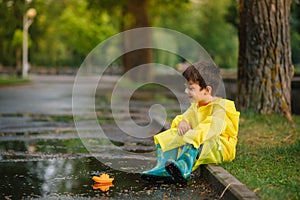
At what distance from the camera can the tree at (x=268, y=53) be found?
11625 millimetres

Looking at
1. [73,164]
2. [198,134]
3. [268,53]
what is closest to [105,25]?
[268,53]

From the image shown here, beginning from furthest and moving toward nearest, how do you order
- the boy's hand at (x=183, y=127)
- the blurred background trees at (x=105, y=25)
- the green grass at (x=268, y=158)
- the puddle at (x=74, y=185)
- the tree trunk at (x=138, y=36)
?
the blurred background trees at (x=105, y=25)
the tree trunk at (x=138, y=36)
the boy's hand at (x=183, y=127)
the puddle at (x=74, y=185)
the green grass at (x=268, y=158)

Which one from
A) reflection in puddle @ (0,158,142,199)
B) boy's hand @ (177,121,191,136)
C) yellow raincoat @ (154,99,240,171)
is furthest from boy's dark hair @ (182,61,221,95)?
reflection in puddle @ (0,158,142,199)

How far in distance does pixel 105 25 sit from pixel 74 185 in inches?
2523

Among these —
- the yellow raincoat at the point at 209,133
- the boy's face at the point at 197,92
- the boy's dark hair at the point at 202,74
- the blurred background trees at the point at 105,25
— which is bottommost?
the blurred background trees at the point at 105,25

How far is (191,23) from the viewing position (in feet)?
195

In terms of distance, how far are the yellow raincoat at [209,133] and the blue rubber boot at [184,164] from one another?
0.31 feet

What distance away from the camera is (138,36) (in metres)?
33.5

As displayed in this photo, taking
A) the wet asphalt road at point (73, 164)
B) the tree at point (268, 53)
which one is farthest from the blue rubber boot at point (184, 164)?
the tree at point (268, 53)

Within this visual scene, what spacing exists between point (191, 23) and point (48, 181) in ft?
178

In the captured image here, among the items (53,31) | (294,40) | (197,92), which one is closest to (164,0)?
(294,40)

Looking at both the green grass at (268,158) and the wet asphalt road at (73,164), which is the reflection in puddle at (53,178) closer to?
the wet asphalt road at (73,164)

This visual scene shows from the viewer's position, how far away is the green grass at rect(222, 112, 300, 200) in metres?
5.11

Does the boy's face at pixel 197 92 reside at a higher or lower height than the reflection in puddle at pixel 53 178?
higher
